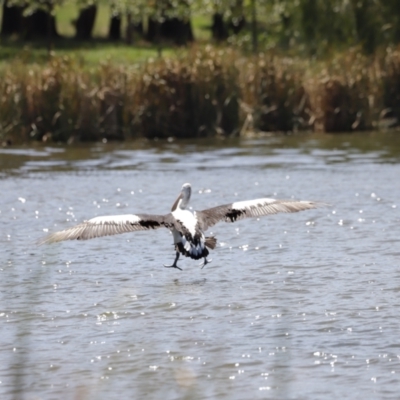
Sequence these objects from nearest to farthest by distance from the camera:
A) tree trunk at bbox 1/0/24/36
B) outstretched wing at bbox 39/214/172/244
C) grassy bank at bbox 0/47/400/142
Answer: outstretched wing at bbox 39/214/172/244, grassy bank at bbox 0/47/400/142, tree trunk at bbox 1/0/24/36

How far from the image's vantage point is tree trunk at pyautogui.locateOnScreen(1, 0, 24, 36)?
44.8 meters

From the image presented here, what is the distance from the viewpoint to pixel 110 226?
9.45 meters

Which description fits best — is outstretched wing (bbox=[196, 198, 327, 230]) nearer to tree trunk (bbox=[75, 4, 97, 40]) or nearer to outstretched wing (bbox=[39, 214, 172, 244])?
outstretched wing (bbox=[39, 214, 172, 244])

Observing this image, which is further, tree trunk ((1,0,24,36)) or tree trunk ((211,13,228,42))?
tree trunk ((211,13,228,42))

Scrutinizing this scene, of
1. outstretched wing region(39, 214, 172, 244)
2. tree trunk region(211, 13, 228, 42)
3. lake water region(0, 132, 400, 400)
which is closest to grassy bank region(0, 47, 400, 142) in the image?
lake water region(0, 132, 400, 400)

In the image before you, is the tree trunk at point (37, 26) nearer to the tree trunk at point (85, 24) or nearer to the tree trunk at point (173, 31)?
the tree trunk at point (85, 24)

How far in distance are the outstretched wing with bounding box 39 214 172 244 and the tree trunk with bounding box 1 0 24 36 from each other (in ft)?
119

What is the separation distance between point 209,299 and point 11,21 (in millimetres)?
38014

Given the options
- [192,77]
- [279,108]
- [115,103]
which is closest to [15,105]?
[115,103]

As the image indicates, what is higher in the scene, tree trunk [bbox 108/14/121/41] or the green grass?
tree trunk [bbox 108/14/121/41]

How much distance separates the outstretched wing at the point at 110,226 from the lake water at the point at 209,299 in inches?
14.2

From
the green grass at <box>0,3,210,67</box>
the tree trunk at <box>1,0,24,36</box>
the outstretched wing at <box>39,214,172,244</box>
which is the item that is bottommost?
the green grass at <box>0,3,210,67</box>

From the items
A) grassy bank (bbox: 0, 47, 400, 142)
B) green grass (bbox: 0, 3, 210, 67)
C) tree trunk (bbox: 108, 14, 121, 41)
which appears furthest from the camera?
tree trunk (bbox: 108, 14, 121, 41)

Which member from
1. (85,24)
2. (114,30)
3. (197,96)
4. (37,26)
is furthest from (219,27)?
(197,96)
